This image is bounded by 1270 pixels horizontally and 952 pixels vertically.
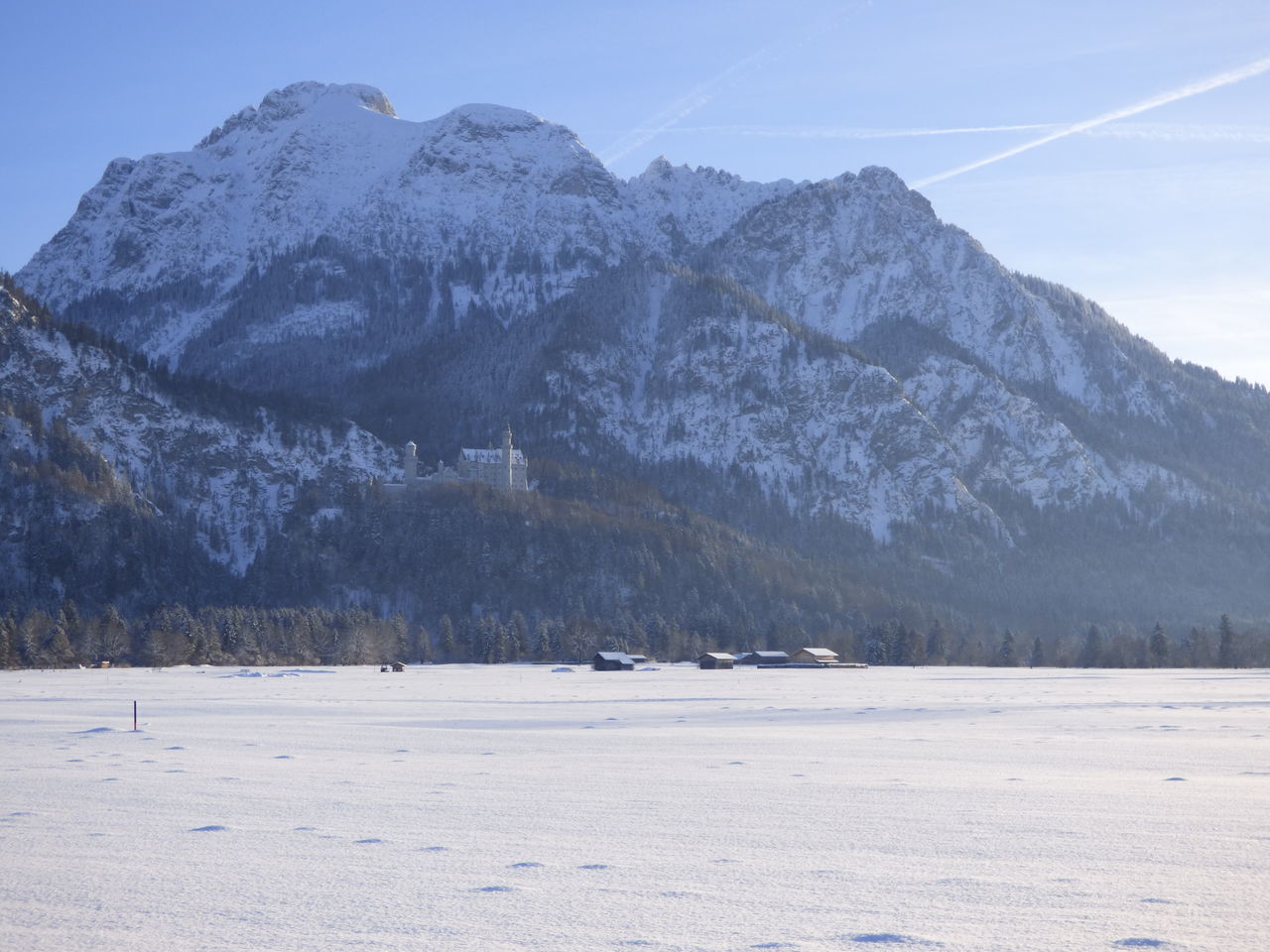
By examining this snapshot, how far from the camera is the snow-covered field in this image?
18.4 m

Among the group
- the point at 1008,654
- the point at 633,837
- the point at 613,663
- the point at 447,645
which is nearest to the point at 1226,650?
the point at 1008,654

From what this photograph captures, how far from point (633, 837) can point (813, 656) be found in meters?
136

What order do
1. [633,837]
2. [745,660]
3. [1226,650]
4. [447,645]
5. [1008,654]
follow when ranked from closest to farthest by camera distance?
[633,837] < [1226,650] < [745,660] < [1008,654] < [447,645]

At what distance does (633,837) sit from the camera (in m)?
25.2

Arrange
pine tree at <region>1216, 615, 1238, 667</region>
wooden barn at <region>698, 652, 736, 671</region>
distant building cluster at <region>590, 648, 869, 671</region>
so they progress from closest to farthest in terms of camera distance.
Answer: distant building cluster at <region>590, 648, 869, 671</region> < wooden barn at <region>698, 652, 736, 671</region> < pine tree at <region>1216, 615, 1238, 667</region>

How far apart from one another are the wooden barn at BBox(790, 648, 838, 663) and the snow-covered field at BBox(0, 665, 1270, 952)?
4135 inches

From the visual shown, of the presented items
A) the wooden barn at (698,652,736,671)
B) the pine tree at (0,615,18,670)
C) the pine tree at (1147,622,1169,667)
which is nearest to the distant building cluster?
the wooden barn at (698,652,736,671)

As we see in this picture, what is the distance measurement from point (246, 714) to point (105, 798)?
31.9m

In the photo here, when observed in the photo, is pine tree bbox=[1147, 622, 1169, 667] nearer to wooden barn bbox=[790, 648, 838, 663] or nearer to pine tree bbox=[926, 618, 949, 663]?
pine tree bbox=[926, 618, 949, 663]

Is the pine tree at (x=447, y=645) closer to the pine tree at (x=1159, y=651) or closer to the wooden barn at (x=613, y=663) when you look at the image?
Answer: the wooden barn at (x=613, y=663)

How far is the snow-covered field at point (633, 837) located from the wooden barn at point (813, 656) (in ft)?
345

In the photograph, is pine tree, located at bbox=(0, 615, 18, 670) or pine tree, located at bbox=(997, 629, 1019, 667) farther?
pine tree, located at bbox=(997, 629, 1019, 667)

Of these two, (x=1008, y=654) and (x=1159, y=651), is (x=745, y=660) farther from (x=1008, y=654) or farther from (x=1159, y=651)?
(x=1159, y=651)

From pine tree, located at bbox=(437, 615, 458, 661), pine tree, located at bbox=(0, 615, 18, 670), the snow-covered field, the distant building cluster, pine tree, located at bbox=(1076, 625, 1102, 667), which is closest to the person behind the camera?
the snow-covered field
